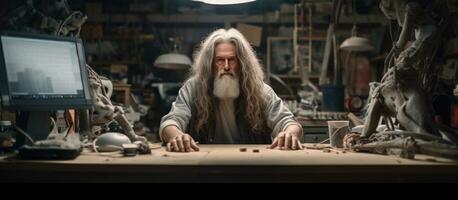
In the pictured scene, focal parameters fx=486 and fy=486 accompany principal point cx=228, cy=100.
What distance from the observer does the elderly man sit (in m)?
2.96

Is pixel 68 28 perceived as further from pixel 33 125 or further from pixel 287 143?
pixel 287 143

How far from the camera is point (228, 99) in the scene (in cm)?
304

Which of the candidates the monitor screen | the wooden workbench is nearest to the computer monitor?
the monitor screen

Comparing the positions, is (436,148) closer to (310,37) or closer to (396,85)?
(396,85)

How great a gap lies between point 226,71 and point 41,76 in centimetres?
127

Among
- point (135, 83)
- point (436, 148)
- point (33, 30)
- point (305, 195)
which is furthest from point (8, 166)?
point (135, 83)

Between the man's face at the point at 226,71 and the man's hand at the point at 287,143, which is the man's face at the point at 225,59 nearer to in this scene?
the man's face at the point at 226,71

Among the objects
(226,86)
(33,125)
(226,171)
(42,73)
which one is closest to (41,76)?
(42,73)

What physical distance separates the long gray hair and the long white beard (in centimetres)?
8

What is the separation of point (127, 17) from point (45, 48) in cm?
396

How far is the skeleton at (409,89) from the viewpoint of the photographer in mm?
1864

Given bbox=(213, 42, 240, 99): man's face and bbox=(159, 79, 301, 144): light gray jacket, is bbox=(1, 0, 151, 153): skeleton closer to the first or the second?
bbox=(159, 79, 301, 144): light gray jacket

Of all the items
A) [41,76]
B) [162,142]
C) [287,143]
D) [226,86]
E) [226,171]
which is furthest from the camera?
[226,86]

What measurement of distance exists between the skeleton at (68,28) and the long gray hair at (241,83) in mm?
828
